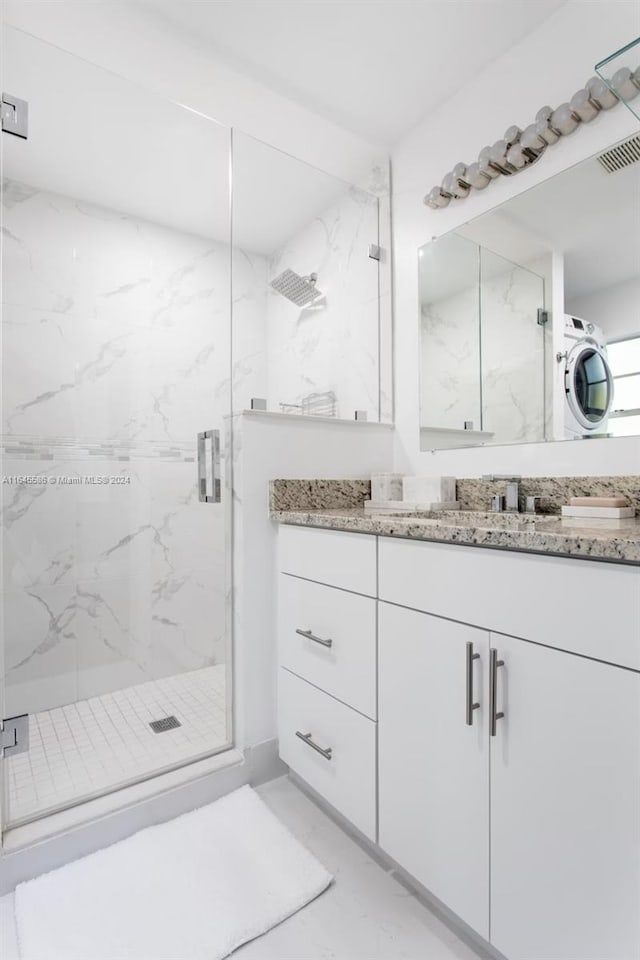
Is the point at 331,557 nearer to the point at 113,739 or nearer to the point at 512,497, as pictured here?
the point at 512,497

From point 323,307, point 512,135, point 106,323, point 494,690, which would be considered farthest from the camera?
point 323,307

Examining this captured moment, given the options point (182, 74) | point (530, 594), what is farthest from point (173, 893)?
point (182, 74)

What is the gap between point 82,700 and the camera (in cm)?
182

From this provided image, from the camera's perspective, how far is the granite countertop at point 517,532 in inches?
29.7

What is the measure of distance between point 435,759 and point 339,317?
5.79ft

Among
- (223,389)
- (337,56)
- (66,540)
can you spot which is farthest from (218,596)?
(337,56)

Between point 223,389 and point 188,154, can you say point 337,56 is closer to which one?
point 188,154

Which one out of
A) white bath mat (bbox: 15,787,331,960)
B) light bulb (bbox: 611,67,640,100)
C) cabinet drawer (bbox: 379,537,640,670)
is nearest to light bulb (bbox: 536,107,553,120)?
light bulb (bbox: 611,67,640,100)

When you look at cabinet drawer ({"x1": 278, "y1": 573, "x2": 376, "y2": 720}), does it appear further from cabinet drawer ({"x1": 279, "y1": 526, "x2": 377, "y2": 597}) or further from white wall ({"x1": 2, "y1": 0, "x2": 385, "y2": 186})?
white wall ({"x1": 2, "y1": 0, "x2": 385, "y2": 186})

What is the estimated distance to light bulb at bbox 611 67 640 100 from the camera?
1266 mm

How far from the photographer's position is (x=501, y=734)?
908 millimetres

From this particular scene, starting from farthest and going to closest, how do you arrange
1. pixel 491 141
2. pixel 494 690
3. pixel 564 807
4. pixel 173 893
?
pixel 491 141 → pixel 173 893 → pixel 494 690 → pixel 564 807

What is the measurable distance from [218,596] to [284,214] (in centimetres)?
162

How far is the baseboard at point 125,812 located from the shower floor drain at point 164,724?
0.23 m
